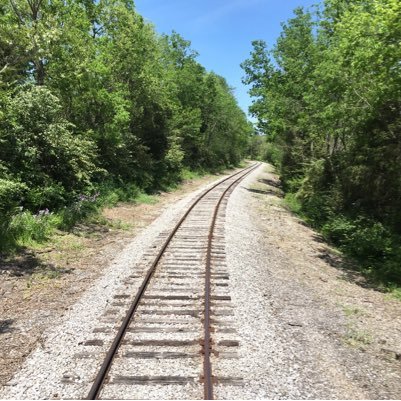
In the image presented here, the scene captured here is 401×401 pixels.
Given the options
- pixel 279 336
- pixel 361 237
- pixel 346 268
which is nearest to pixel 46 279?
pixel 279 336

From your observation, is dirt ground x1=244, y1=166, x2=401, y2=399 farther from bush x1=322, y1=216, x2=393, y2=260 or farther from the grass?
bush x1=322, y1=216, x2=393, y2=260

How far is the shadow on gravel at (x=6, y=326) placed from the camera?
6.95 metres

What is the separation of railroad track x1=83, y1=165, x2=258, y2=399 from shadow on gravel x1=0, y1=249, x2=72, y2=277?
2157 mm

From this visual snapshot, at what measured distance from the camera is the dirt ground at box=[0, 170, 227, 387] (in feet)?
21.9

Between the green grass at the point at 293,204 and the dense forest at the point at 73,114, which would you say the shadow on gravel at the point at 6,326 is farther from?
the green grass at the point at 293,204

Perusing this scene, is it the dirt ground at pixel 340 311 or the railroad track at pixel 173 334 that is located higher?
the railroad track at pixel 173 334

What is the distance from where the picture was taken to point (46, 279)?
374 inches

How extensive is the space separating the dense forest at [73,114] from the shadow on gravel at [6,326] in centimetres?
403

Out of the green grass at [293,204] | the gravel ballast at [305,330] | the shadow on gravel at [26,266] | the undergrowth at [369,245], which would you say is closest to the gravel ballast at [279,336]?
the gravel ballast at [305,330]

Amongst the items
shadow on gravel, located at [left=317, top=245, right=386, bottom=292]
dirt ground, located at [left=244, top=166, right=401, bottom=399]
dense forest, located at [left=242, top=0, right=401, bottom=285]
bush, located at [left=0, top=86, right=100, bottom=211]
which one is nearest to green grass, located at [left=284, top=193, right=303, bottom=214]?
dense forest, located at [left=242, top=0, right=401, bottom=285]

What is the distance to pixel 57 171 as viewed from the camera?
15492 mm

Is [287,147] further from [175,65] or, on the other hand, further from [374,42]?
[374,42]

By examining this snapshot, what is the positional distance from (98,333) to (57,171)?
33.2 feet

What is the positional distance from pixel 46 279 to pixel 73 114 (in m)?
12.4
